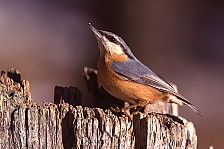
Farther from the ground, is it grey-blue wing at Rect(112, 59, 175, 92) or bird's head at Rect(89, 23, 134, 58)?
bird's head at Rect(89, 23, 134, 58)

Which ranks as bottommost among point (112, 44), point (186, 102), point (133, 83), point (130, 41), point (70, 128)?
point (70, 128)

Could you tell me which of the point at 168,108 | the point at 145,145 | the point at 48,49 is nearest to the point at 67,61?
the point at 48,49

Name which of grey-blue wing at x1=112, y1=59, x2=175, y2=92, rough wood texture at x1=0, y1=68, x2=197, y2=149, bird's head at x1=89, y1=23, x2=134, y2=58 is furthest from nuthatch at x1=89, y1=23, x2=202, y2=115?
rough wood texture at x1=0, y1=68, x2=197, y2=149

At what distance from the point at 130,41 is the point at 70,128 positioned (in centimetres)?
708

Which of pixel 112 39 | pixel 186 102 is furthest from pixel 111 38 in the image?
pixel 186 102

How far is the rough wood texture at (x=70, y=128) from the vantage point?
3494mm

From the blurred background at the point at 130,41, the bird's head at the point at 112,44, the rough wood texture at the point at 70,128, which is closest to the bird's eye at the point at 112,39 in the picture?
the bird's head at the point at 112,44

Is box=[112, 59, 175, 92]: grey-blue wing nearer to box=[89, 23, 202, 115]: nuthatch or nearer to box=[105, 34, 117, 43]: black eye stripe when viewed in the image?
box=[89, 23, 202, 115]: nuthatch

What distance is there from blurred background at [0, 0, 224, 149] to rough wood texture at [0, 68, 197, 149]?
5872 millimetres

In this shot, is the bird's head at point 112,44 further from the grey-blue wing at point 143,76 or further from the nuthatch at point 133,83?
the grey-blue wing at point 143,76

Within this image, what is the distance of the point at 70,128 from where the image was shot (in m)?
3.62

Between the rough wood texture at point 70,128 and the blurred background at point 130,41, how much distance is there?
19.3 ft

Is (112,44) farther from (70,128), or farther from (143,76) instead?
(70,128)

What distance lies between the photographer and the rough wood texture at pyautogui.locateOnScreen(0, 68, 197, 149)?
3.49 metres
